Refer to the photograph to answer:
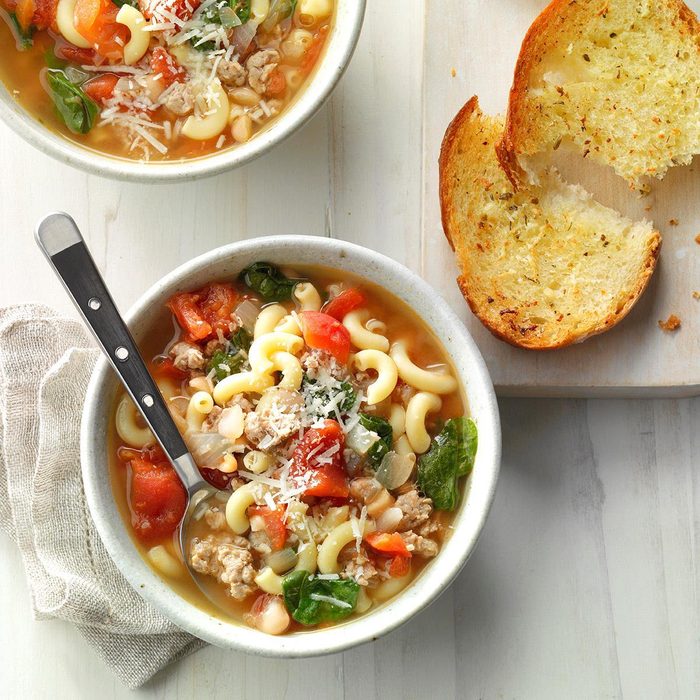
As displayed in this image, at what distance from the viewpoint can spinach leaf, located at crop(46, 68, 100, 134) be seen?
3357mm

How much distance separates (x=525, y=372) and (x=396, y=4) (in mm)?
1478

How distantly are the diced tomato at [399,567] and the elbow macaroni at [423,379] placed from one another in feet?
1.79

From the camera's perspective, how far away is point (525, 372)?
135 inches

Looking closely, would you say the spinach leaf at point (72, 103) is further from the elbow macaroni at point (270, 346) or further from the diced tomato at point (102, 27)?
the elbow macaroni at point (270, 346)

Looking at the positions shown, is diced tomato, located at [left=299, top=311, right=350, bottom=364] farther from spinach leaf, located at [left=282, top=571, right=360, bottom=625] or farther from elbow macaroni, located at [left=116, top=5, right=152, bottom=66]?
elbow macaroni, located at [left=116, top=5, right=152, bottom=66]

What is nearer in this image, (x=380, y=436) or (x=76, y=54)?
(x=380, y=436)

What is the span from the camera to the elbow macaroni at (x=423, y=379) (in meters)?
3.20

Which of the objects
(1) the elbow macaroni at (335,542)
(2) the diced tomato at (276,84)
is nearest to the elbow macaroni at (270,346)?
(1) the elbow macaroni at (335,542)

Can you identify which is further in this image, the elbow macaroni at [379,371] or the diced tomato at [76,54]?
the diced tomato at [76,54]

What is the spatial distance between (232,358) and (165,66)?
3.40 ft

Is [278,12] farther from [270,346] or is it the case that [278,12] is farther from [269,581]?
[269,581]

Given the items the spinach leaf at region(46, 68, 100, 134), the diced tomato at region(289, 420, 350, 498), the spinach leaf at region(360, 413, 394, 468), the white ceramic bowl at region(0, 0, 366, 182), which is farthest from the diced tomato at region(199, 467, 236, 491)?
the spinach leaf at region(46, 68, 100, 134)

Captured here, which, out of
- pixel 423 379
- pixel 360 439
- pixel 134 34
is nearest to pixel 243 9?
pixel 134 34

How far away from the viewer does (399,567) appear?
3.07 metres
